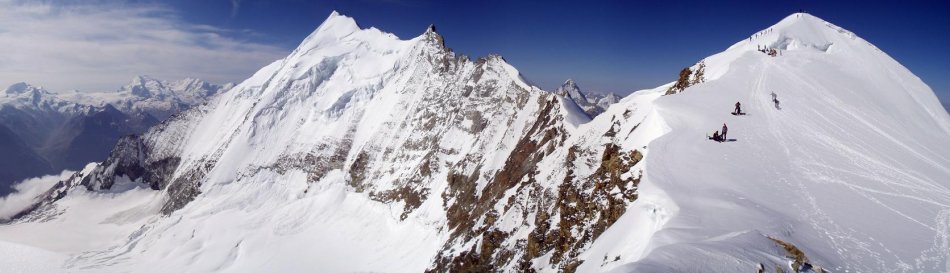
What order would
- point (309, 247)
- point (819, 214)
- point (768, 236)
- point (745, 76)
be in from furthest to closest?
point (309, 247), point (745, 76), point (819, 214), point (768, 236)

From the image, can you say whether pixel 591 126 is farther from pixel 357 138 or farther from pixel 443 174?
pixel 357 138

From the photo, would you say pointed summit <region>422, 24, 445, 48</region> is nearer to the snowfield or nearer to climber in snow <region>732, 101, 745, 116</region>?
the snowfield

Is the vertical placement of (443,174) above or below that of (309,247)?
above

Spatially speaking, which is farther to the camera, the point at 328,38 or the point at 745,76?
the point at 328,38

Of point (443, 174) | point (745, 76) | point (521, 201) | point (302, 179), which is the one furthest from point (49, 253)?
point (745, 76)

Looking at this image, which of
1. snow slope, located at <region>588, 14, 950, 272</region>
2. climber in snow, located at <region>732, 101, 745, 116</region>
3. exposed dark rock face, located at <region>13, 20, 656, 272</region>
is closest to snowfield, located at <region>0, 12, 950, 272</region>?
snow slope, located at <region>588, 14, 950, 272</region>

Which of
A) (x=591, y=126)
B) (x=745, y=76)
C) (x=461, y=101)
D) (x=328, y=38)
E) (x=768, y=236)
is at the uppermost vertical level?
(x=328, y=38)

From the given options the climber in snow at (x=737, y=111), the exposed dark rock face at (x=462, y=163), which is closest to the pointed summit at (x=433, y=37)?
the exposed dark rock face at (x=462, y=163)

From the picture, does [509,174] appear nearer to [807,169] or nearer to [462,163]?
[462,163]

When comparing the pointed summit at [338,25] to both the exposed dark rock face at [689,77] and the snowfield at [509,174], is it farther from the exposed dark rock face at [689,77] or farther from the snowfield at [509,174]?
the exposed dark rock face at [689,77]
